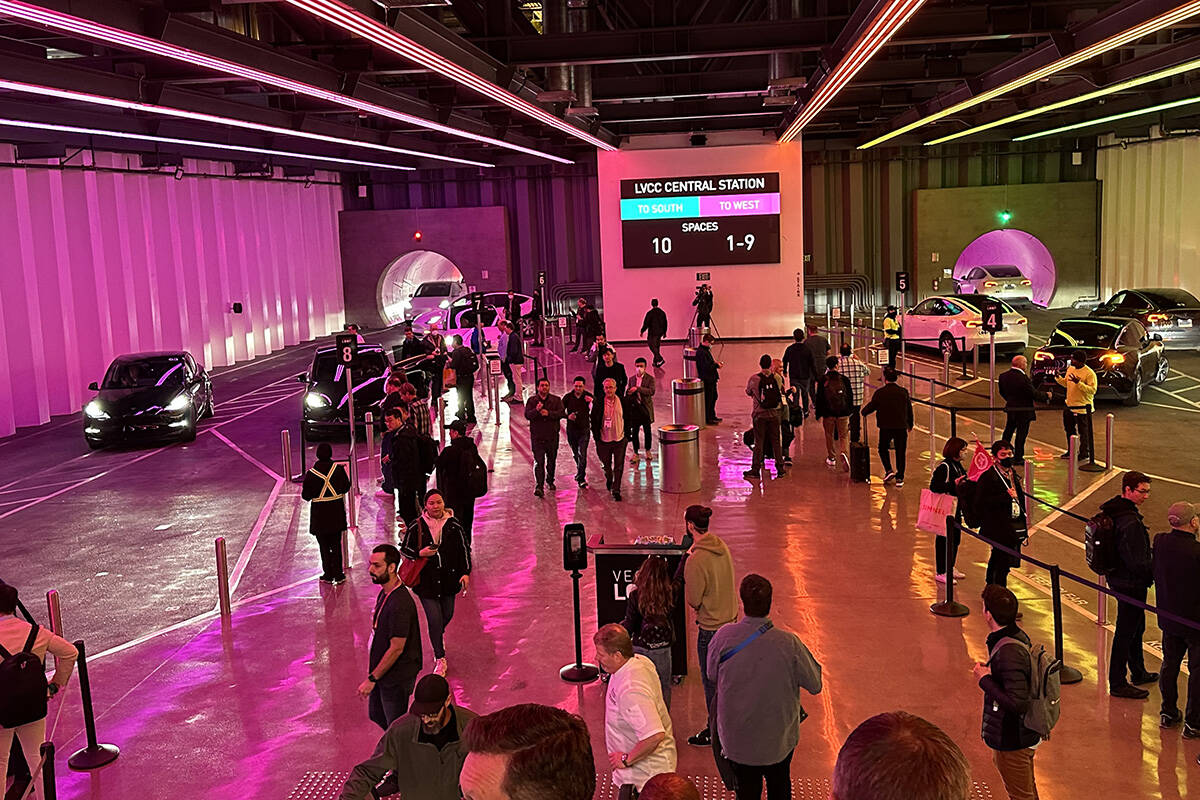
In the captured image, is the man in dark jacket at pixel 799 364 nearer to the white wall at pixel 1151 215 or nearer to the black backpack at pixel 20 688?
the black backpack at pixel 20 688

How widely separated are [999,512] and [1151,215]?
31.1m

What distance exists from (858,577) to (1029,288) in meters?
31.2

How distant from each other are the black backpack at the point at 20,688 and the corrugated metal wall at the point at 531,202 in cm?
3893

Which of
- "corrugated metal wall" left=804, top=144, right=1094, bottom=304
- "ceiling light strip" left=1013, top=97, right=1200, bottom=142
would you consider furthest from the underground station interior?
"corrugated metal wall" left=804, top=144, right=1094, bottom=304

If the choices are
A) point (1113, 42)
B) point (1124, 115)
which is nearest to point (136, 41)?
point (1113, 42)

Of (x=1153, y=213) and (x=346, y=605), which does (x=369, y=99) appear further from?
(x=1153, y=213)

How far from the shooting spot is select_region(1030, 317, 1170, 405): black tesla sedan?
21.1 meters

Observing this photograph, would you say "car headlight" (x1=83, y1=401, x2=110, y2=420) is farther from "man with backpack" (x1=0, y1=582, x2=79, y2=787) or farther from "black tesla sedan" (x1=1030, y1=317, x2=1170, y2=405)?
"black tesla sedan" (x1=1030, y1=317, x2=1170, y2=405)

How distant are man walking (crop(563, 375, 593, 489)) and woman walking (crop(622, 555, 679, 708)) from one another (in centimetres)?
753

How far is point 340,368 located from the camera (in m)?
21.4

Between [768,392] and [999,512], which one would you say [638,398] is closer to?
[768,392]

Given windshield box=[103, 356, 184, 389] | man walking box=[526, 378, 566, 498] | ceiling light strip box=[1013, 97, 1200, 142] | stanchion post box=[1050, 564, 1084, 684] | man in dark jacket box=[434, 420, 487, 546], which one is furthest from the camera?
ceiling light strip box=[1013, 97, 1200, 142]

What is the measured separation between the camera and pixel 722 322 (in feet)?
110

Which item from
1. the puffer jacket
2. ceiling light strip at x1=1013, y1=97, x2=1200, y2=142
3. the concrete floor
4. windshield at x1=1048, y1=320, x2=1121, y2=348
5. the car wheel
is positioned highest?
ceiling light strip at x1=1013, y1=97, x2=1200, y2=142
